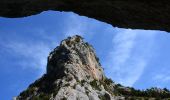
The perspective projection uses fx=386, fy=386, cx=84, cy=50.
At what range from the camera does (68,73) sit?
120 m

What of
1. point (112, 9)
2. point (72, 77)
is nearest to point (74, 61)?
point (72, 77)

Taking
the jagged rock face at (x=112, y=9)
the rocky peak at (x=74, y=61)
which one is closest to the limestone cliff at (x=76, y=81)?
the rocky peak at (x=74, y=61)

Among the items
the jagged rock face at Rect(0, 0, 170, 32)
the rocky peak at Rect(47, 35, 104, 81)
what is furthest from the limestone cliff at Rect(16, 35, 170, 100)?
the jagged rock face at Rect(0, 0, 170, 32)

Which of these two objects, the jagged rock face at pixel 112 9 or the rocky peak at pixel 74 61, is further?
the rocky peak at pixel 74 61

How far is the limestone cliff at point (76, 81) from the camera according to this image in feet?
371

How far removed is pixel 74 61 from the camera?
12719cm

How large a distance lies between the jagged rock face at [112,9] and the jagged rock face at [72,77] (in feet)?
306

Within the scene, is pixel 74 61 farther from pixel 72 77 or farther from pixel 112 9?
pixel 112 9

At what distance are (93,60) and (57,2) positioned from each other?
12928 centimetres

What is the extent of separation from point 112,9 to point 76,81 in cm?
10583

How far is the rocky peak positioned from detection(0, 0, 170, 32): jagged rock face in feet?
351

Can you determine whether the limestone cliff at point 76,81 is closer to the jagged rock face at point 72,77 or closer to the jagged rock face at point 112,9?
the jagged rock face at point 72,77

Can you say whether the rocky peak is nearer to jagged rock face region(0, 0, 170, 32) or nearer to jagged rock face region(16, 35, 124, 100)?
jagged rock face region(16, 35, 124, 100)

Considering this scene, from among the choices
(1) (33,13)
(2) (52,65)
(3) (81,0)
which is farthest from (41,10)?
(2) (52,65)
